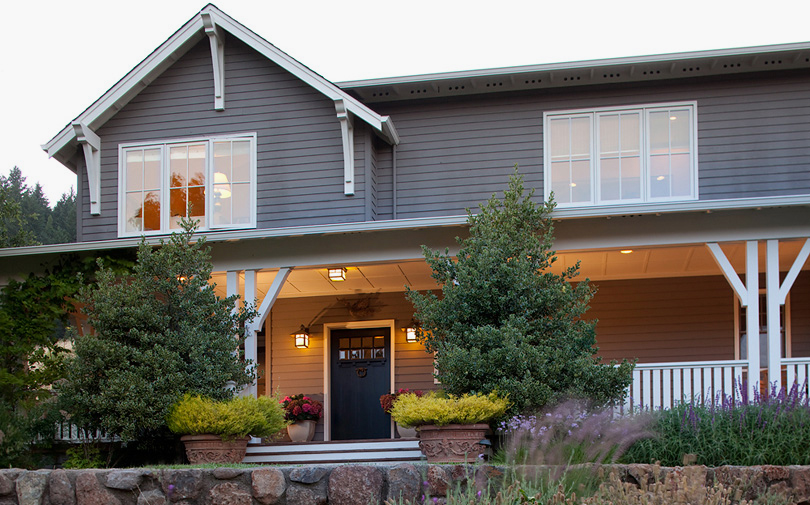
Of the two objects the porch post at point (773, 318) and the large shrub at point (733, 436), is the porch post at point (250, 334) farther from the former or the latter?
the porch post at point (773, 318)

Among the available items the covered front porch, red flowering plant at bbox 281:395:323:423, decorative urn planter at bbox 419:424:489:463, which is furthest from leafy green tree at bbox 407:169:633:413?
red flowering plant at bbox 281:395:323:423

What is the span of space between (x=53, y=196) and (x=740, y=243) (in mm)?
35077

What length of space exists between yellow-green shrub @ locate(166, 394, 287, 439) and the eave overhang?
16.8ft

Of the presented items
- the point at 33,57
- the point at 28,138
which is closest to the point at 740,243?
the point at 33,57

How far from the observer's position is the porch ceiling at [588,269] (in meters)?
10.5

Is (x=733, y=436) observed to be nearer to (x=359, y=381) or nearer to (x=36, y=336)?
(x=359, y=381)

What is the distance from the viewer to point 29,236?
17.0 metres

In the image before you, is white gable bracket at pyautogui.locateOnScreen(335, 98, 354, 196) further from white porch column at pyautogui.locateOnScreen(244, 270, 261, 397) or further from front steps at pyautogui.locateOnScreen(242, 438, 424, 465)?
front steps at pyautogui.locateOnScreen(242, 438, 424, 465)

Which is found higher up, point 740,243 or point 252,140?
point 252,140

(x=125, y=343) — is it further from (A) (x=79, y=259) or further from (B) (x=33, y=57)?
(B) (x=33, y=57)

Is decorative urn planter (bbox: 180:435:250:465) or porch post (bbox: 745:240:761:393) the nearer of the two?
decorative urn planter (bbox: 180:435:250:465)

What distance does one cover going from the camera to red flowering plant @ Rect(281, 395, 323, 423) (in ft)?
38.9

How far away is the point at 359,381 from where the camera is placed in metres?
12.5

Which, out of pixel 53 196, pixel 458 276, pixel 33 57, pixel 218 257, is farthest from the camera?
pixel 53 196
